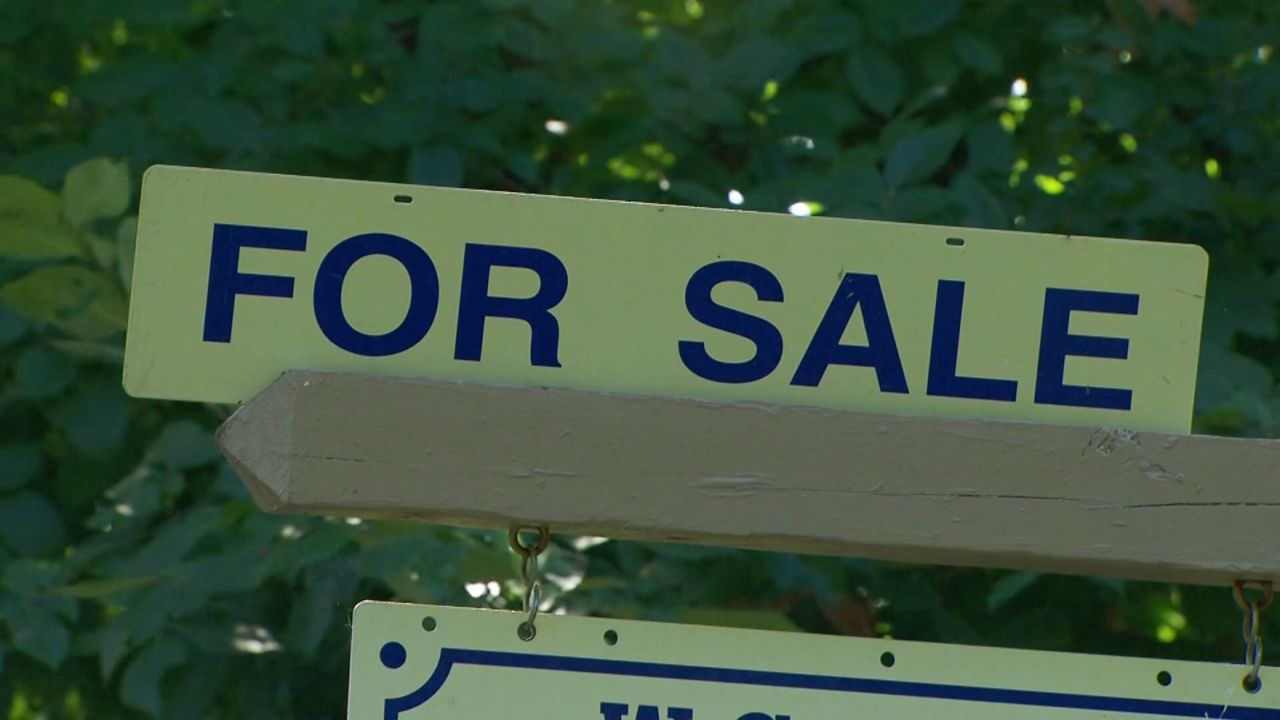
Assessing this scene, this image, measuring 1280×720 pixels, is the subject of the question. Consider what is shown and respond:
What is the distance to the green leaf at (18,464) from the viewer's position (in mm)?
2186

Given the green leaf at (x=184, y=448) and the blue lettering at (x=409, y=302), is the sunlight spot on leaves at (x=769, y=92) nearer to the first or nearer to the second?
the green leaf at (x=184, y=448)

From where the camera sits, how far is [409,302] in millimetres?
1205

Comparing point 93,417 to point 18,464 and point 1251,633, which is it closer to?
point 18,464

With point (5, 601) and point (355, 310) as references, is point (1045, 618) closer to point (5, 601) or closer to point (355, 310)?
point (355, 310)

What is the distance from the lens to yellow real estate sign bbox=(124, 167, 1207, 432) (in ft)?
3.93

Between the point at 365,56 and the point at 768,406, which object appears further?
the point at 365,56

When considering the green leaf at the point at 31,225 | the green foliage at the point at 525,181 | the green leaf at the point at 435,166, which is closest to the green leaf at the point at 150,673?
the green foliage at the point at 525,181

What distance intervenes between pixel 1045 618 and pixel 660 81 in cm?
103

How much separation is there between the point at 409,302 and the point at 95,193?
2.73ft

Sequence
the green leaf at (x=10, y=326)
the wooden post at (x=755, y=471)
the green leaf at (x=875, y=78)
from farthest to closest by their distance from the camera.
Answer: the green leaf at (x=875, y=78) → the green leaf at (x=10, y=326) → the wooden post at (x=755, y=471)

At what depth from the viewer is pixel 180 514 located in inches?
82.6

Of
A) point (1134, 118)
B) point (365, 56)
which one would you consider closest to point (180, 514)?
point (365, 56)

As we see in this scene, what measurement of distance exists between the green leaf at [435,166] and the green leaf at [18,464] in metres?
0.71

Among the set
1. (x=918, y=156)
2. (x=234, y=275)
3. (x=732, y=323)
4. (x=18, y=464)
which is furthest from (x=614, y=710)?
(x=18, y=464)
